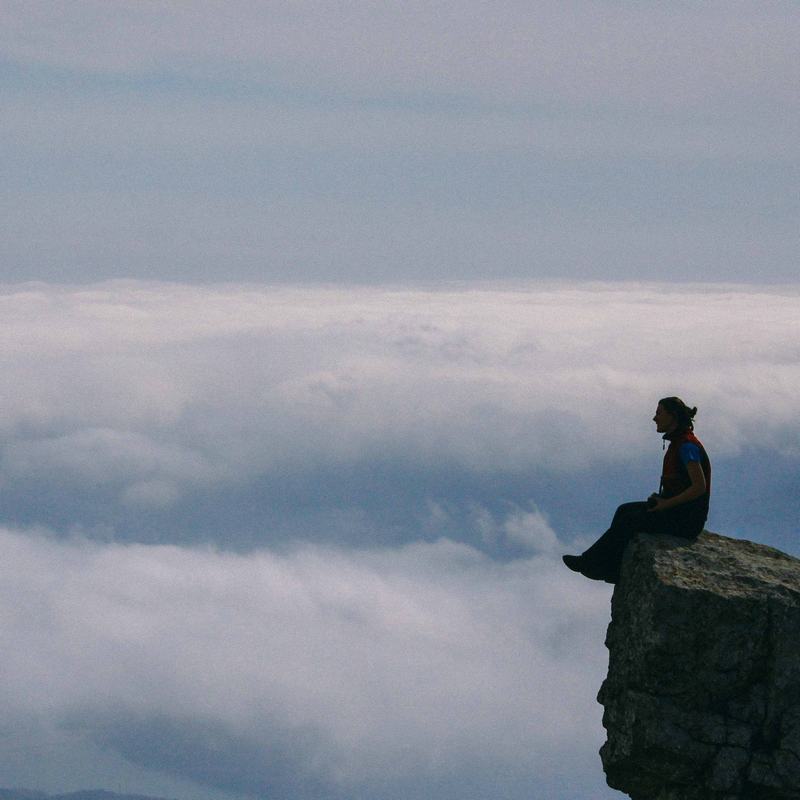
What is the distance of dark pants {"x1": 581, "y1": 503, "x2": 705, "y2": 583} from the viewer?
1998 centimetres

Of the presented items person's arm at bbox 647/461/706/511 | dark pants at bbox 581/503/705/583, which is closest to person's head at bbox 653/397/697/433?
person's arm at bbox 647/461/706/511

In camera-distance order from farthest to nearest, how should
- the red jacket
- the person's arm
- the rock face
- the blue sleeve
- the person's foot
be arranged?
the person's foot, the red jacket, the blue sleeve, the person's arm, the rock face

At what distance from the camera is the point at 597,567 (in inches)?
794

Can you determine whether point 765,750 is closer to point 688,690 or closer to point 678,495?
point 688,690

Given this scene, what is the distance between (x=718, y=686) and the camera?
18.2m

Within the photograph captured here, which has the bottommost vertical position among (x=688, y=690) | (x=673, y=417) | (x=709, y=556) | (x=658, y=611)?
(x=688, y=690)

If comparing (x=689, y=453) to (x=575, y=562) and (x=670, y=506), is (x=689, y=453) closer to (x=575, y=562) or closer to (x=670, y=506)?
(x=670, y=506)

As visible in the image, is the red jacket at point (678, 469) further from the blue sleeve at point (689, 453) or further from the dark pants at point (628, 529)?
the dark pants at point (628, 529)

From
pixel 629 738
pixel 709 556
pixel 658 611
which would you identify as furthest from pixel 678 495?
pixel 629 738

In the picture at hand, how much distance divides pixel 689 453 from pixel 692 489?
2.16 ft

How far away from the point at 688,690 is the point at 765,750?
1.59 metres

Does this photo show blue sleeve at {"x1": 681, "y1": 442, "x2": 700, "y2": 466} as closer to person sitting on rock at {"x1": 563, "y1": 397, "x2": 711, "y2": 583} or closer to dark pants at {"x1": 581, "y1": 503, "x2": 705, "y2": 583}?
person sitting on rock at {"x1": 563, "y1": 397, "x2": 711, "y2": 583}

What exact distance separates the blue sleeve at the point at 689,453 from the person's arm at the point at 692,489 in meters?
0.08

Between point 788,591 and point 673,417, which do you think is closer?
point 788,591
